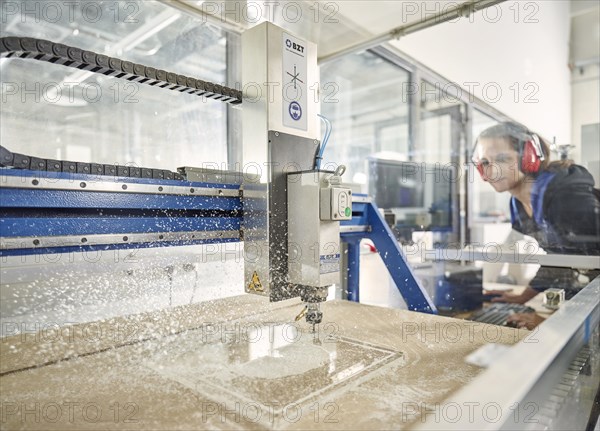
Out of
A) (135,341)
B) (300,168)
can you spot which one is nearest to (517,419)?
(300,168)

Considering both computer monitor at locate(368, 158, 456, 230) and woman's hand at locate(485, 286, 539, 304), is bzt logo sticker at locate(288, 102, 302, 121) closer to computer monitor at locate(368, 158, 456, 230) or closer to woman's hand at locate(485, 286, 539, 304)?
computer monitor at locate(368, 158, 456, 230)

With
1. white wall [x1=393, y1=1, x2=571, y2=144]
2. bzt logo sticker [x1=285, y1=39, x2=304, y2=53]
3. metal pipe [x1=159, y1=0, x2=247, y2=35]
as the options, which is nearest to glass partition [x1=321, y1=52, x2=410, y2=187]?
white wall [x1=393, y1=1, x2=571, y2=144]

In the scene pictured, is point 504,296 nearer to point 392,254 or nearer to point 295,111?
point 392,254

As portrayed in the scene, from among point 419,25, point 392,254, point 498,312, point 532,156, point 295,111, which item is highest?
point 419,25

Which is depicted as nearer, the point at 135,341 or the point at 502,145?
the point at 135,341

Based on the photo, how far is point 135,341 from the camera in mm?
1034

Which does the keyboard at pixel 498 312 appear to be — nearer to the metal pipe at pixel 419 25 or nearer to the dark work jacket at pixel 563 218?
the dark work jacket at pixel 563 218

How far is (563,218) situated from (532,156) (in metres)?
0.49

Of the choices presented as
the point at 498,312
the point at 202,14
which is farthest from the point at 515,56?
the point at 202,14

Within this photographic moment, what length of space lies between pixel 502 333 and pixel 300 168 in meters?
0.73

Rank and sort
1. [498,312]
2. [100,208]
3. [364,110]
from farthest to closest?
1. [364,110]
2. [498,312]
3. [100,208]

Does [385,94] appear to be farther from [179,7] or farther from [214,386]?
[214,386]

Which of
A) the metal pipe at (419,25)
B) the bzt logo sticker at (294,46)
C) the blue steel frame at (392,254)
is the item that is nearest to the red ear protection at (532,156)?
the metal pipe at (419,25)

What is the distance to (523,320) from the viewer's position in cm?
215
